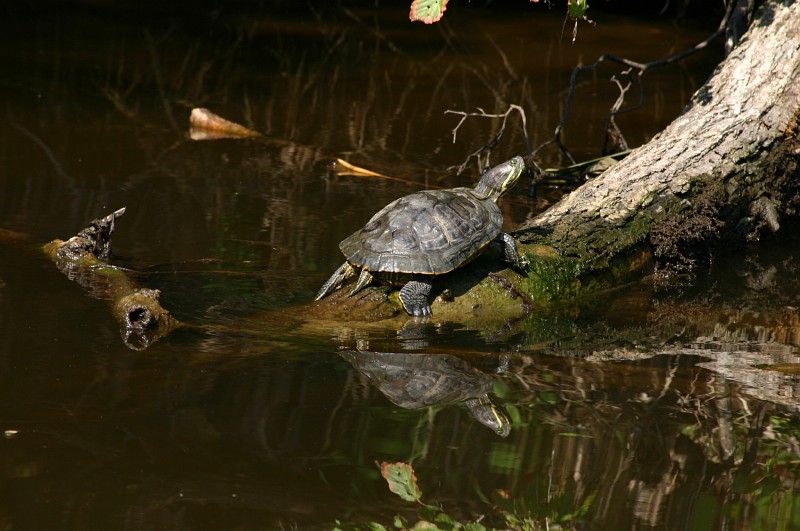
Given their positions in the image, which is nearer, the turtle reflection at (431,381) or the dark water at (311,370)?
the dark water at (311,370)

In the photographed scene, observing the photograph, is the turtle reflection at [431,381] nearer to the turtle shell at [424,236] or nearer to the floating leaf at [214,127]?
the turtle shell at [424,236]

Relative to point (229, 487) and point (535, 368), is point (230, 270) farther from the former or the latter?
point (229, 487)

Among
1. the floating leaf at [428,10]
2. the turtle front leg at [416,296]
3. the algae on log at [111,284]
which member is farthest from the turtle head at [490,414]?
the floating leaf at [428,10]

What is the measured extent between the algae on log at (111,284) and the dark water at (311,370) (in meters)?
0.08

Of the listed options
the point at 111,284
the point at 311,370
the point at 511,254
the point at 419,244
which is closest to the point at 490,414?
the point at 311,370

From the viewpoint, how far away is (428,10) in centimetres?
483

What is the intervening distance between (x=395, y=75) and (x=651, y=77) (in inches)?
135

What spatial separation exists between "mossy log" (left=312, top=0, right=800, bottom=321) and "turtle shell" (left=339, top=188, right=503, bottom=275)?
→ 267mm

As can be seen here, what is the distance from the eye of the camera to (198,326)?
4.79 meters

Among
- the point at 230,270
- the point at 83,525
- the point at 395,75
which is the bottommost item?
the point at 83,525

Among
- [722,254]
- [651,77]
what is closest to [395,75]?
[651,77]

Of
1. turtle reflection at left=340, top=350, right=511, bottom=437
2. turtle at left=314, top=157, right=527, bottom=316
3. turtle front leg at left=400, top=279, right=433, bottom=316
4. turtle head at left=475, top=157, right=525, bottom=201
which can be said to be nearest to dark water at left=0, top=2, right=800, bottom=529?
turtle reflection at left=340, top=350, right=511, bottom=437

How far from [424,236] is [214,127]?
453 cm

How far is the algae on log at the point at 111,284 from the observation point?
463 centimetres
